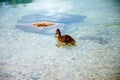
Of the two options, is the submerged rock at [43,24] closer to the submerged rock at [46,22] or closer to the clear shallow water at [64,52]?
the submerged rock at [46,22]

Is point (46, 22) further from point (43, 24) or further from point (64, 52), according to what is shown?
point (64, 52)

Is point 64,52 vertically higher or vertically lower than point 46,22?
lower

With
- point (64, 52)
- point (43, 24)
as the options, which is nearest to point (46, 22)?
point (43, 24)

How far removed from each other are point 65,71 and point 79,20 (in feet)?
10.7

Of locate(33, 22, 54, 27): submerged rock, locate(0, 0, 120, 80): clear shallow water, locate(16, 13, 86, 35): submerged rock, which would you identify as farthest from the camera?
locate(33, 22, 54, 27): submerged rock

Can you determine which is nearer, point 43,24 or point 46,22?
point 43,24

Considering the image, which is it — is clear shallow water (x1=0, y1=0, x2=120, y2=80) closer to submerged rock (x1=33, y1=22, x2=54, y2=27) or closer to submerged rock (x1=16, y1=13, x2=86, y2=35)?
submerged rock (x1=16, y1=13, x2=86, y2=35)

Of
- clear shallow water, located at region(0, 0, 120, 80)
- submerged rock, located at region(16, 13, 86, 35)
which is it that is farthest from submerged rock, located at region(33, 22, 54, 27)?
clear shallow water, located at region(0, 0, 120, 80)

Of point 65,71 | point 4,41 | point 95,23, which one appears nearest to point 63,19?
point 95,23

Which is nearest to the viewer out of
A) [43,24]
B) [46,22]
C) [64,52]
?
[64,52]

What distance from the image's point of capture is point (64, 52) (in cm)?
471

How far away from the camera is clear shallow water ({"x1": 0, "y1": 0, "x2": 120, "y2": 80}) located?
12.7ft

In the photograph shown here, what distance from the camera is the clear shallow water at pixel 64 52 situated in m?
3.88

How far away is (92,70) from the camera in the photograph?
12.9 ft
